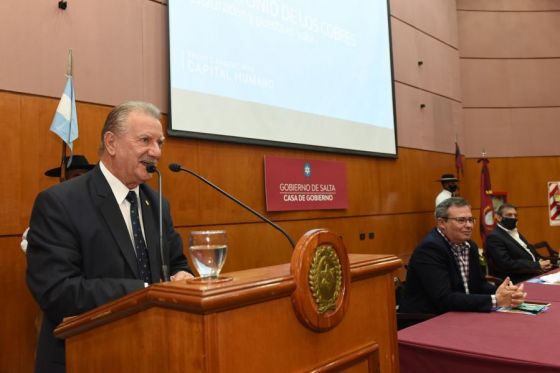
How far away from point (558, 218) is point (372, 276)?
292 inches

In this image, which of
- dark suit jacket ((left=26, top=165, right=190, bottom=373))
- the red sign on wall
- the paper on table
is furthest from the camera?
the red sign on wall

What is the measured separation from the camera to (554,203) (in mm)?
7586

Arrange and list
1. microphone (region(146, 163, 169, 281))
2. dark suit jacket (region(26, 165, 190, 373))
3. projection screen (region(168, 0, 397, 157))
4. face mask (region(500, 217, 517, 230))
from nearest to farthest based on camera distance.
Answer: dark suit jacket (region(26, 165, 190, 373)) < microphone (region(146, 163, 169, 281)) < projection screen (region(168, 0, 397, 157)) < face mask (region(500, 217, 517, 230))

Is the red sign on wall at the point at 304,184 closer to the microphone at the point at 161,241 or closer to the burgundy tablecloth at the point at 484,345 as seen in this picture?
the burgundy tablecloth at the point at 484,345

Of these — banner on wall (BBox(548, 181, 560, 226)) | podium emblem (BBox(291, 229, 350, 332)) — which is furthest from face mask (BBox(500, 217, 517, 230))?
podium emblem (BBox(291, 229, 350, 332))

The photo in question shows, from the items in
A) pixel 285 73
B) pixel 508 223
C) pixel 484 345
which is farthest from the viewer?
pixel 508 223

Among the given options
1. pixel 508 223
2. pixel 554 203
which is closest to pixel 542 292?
pixel 508 223

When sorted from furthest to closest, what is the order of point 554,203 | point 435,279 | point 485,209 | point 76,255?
point 554,203, point 485,209, point 435,279, point 76,255

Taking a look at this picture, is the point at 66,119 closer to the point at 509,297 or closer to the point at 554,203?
the point at 509,297

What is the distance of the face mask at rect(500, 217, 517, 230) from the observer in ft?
16.1

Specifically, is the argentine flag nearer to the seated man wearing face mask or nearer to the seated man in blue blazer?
the seated man in blue blazer

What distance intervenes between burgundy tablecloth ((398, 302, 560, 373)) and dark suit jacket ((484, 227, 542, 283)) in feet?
8.62

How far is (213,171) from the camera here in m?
3.86

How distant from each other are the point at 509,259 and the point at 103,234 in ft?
13.9
